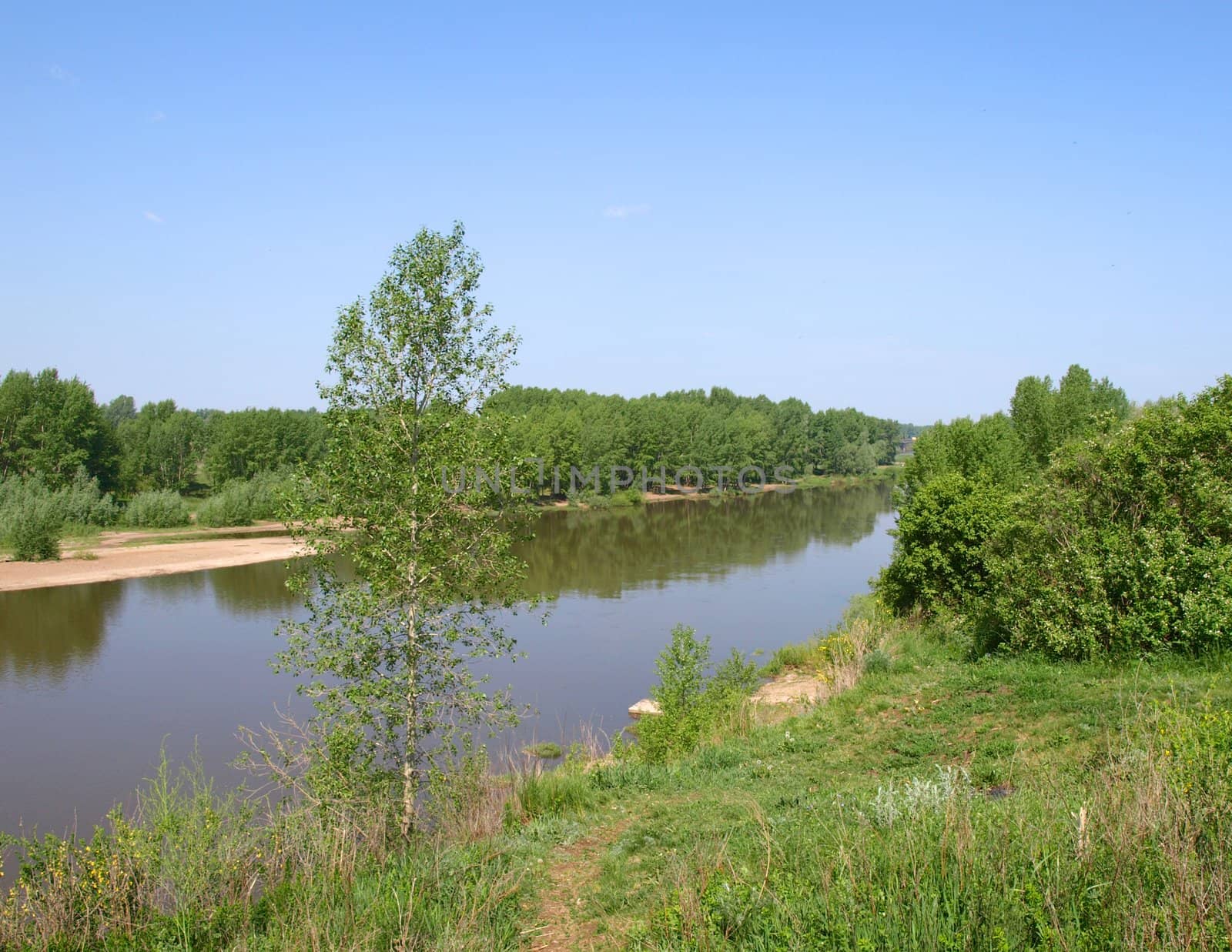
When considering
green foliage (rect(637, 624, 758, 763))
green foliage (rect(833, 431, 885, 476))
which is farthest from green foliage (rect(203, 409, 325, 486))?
green foliage (rect(833, 431, 885, 476))

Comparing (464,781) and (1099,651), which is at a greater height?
(1099,651)

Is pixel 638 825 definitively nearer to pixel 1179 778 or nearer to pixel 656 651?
pixel 1179 778

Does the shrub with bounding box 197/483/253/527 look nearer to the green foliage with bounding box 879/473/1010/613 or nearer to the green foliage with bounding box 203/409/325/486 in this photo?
the green foliage with bounding box 203/409/325/486

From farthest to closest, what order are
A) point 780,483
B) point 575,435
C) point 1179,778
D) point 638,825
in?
point 780,483, point 575,435, point 638,825, point 1179,778

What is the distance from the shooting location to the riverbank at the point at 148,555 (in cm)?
3956

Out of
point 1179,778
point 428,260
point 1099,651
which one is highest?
point 428,260

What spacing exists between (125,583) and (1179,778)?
138 feet

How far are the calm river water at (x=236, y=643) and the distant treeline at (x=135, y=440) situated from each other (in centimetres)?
1959

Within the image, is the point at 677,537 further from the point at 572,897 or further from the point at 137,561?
the point at 572,897

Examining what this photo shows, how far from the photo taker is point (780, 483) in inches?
3848

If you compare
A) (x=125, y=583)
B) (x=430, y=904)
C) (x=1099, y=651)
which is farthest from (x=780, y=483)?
(x=430, y=904)

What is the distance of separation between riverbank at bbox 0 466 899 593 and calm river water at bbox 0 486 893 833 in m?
1.61

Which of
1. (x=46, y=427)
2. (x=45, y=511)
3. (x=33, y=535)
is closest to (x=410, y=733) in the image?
(x=33, y=535)

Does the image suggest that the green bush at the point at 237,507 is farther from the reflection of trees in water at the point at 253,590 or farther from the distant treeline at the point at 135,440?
the reflection of trees in water at the point at 253,590
